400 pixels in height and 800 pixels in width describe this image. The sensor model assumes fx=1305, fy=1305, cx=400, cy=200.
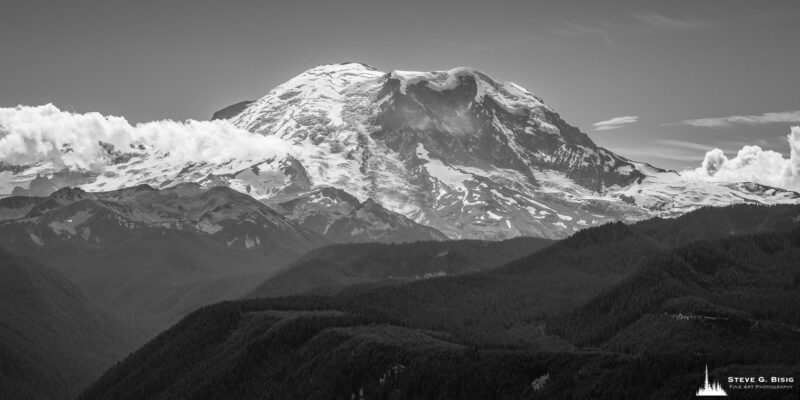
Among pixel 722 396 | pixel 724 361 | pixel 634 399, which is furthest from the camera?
pixel 724 361

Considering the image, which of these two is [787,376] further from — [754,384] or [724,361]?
[724,361]

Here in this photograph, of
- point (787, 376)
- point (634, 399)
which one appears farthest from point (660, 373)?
point (787, 376)

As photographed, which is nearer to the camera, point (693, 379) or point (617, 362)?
point (693, 379)

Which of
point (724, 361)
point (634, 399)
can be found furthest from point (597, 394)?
point (724, 361)

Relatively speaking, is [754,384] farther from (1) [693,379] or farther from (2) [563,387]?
(2) [563,387]

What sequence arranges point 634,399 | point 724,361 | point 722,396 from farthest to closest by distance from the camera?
1. point 724,361
2. point 634,399
3. point 722,396

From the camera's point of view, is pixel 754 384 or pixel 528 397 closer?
pixel 754 384
